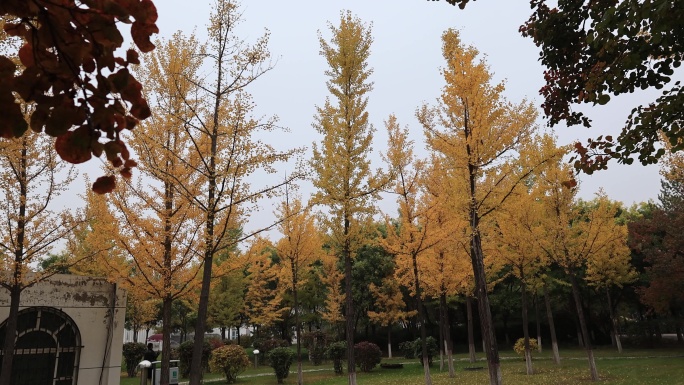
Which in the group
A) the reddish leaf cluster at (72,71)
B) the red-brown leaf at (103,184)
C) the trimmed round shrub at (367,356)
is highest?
the reddish leaf cluster at (72,71)

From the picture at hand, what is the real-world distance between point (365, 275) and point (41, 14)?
2562 centimetres

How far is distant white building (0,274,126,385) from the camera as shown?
9148 millimetres

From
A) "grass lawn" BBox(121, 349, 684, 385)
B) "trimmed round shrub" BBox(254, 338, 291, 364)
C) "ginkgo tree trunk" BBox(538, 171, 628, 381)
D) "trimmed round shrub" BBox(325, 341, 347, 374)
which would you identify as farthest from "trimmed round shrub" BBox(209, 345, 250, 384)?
"ginkgo tree trunk" BBox(538, 171, 628, 381)

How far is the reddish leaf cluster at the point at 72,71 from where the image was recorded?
106 centimetres

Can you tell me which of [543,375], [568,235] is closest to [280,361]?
[543,375]

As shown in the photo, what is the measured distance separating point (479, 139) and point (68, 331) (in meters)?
10.3

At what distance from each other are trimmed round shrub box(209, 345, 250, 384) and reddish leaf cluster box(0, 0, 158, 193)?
702 inches

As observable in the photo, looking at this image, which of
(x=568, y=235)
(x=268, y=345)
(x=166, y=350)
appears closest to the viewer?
(x=166, y=350)

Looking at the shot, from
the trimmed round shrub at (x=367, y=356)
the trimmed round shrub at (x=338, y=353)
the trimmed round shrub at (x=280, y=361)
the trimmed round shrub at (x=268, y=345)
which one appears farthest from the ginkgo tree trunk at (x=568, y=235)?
the trimmed round shrub at (x=268, y=345)

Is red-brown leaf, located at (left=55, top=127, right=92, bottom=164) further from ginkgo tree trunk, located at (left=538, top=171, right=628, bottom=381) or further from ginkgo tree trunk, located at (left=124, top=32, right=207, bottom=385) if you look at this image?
ginkgo tree trunk, located at (left=538, top=171, right=628, bottom=381)

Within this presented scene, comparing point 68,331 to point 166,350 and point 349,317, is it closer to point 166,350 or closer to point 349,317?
point 166,350

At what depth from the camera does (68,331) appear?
32.5 ft

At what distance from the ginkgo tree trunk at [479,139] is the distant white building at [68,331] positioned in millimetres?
8737

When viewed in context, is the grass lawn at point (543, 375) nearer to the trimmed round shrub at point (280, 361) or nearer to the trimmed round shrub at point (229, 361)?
the trimmed round shrub at point (280, 361)
